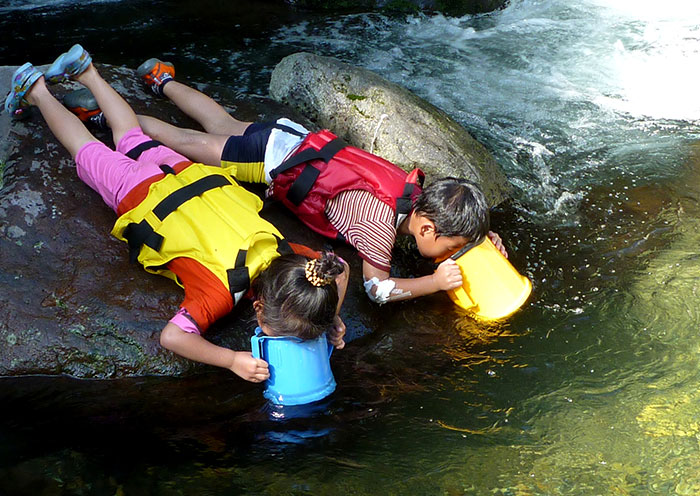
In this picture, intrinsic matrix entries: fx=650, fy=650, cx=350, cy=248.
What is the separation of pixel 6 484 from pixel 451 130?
3.68 meters

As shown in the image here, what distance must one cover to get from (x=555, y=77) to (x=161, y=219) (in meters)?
5.22

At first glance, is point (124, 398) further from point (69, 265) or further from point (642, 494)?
point (642, 494)

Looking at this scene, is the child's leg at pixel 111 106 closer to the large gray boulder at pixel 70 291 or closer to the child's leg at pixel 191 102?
the large gray boulder at pixel 70 291

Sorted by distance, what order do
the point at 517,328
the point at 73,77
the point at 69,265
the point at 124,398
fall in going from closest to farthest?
1. the point at 124,398
2. the point at 69,265
3. the point at 517,328
4. the point at 73,77

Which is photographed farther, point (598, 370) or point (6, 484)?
point (598, 370)

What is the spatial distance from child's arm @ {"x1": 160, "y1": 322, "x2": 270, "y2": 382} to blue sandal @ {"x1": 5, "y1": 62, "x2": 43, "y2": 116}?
6.16 ft

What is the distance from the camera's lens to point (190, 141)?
4.12m

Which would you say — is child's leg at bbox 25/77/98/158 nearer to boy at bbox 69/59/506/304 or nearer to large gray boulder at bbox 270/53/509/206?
boy at bbox 69/59/506/304

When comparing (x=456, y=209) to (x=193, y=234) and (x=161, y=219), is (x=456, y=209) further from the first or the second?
(x=161, y=219)

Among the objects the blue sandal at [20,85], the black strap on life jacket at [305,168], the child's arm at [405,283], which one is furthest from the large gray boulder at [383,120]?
the blue sandal at [20,85]

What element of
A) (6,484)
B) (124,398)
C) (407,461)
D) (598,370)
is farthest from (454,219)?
(6,484)

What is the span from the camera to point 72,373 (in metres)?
3.21

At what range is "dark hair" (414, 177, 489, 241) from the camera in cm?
356

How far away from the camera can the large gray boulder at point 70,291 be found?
10.5 feet
